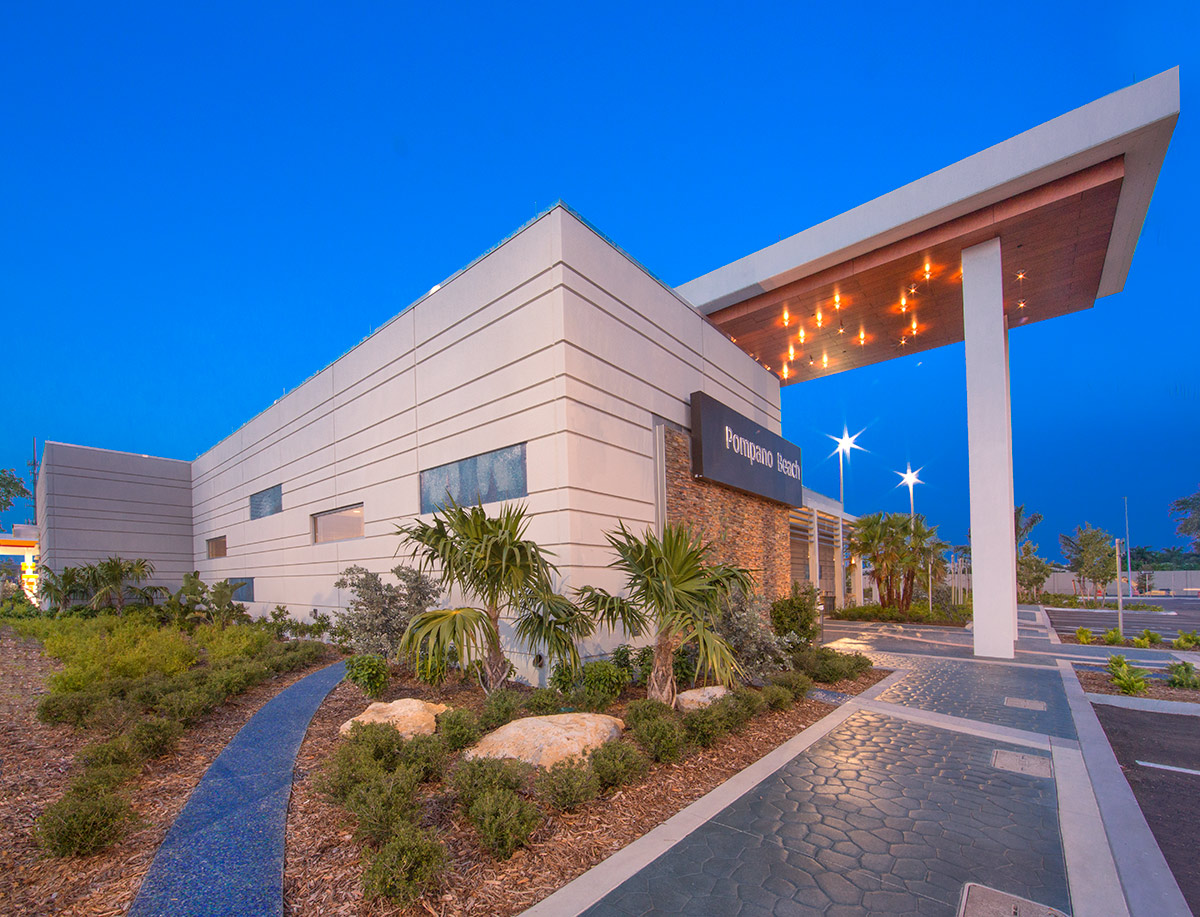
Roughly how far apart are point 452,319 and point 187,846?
28.7 ft

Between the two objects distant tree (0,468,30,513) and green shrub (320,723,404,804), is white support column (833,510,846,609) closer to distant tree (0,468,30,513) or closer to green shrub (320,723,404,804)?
green shrub (320,723,404,804)

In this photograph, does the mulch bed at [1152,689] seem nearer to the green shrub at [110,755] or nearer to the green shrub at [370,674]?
the green shrub at [370,674]

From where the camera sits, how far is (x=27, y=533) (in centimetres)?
3916

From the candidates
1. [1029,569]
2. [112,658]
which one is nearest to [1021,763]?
[112,658]

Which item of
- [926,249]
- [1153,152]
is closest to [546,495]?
[926,249]

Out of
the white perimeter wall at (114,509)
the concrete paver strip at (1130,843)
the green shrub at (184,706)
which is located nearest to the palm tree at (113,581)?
the white perimeter wall at (114,509)

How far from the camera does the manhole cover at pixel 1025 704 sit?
777cm

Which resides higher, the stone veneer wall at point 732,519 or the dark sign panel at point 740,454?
the dark sign panel at point 740,454

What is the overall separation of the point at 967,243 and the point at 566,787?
14.4 meters

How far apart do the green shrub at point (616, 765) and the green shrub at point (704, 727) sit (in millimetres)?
1078

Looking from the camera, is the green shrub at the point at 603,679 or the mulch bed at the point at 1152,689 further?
the mulch bed at the point at 1152,689

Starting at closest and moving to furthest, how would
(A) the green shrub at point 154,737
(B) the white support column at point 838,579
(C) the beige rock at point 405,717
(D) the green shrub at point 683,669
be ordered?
(A) the green shrub at point 154,737, (C) the beige rock at point 405,717, (D) the green shrub at point 683,669, (B) the white support column at point 838,579

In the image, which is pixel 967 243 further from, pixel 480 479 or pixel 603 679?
pixel 603 679

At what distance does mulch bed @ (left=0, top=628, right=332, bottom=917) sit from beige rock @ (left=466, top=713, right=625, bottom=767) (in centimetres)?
242
